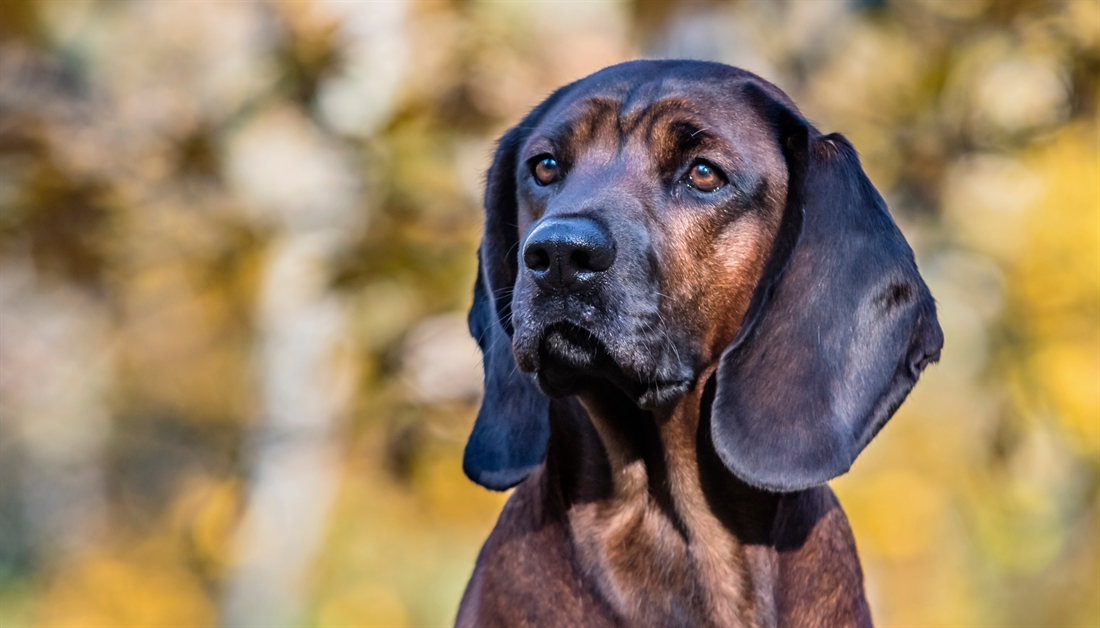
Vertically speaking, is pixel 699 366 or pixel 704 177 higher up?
pixel 704 177

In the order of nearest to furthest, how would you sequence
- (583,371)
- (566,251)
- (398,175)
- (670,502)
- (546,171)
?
(566,251), (583,371), (670,502), (546,171), (398,175)

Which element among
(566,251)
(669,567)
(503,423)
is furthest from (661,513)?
(566,251)

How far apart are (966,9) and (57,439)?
73.1 feet

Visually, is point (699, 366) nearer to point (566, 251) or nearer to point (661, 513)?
point (661, 513)

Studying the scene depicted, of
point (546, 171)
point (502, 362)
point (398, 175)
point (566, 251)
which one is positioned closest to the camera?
point (566, 251)

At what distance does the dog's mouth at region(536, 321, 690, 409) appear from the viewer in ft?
8.95

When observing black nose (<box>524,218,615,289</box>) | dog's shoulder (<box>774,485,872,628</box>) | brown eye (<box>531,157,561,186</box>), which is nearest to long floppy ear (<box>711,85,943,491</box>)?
dog's shoulder (<box>774,485,872,628</box>)

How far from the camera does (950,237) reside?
7.09 m

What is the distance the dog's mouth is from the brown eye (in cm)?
62

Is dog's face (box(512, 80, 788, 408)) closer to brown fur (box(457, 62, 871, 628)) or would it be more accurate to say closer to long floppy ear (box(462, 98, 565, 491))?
brown fur (box(457, 62, 871, 628))

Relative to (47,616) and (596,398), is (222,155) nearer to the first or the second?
(596,398)

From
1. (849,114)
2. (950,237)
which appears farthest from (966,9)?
(950,237)

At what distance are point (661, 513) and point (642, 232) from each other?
0.74 metres

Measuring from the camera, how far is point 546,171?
3.25 metres
